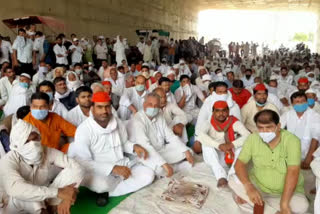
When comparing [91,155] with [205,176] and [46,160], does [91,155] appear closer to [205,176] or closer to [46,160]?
[46,160]

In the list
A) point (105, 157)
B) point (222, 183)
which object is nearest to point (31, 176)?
point (105, 157)

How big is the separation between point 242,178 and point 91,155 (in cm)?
146

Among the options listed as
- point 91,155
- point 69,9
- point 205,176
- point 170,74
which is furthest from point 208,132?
point 69,9

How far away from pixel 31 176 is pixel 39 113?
2.99 ft

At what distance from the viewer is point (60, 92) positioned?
4660mm

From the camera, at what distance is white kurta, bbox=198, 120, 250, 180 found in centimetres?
330

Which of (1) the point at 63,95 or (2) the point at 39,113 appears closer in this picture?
(2) the point at 39,113

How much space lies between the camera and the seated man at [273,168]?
241 cm

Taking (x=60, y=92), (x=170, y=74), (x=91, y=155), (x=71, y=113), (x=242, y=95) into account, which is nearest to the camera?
(x=91, y=155)

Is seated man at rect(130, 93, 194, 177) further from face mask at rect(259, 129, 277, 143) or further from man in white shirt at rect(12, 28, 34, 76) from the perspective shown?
man in white shirt at rect(12, 28, 34, 76)

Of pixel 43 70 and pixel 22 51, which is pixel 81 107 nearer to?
pixel 43 70

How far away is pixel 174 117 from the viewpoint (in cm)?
474

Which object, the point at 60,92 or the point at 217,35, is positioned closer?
the point at 60,92

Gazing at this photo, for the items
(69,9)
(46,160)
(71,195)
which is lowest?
(71,195)
